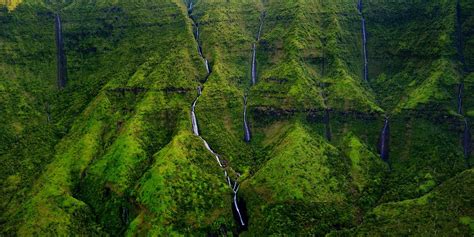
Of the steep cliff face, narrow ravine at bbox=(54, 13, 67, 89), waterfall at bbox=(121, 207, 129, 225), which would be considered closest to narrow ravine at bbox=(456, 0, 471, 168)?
the steep cliff face

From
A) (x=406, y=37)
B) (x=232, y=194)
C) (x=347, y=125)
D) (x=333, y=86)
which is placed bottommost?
(x=232, y=194)

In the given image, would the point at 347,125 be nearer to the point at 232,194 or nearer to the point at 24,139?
the point at 232,194

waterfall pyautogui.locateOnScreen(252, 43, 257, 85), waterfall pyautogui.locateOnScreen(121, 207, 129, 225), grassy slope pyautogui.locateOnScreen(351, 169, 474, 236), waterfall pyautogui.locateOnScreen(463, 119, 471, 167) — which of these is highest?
waterfall pyautogui.locateOnScreen(252, 43, 257, 85)

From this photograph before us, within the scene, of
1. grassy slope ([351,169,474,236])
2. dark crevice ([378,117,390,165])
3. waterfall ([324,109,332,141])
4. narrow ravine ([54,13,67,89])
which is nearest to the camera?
grassy slope ([351,169,474,236])

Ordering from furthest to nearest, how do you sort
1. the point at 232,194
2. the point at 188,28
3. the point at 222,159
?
the point at 188,28, the point at 222,159, the point at 232,194

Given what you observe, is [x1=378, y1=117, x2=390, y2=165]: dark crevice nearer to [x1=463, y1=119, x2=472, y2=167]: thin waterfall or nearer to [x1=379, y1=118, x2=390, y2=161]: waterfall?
[x1=379, y1=118, x2=390, y2=161]: waterfall

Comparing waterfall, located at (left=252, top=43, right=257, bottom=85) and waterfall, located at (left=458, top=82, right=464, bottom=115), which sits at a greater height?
waterfall, located at (left=252, top=43, right=257, bottom=85)

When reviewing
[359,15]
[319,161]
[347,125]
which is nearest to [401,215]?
[319,161]
